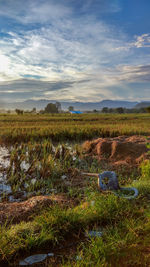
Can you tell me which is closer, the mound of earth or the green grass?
the green grass

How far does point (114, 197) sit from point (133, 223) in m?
0.53

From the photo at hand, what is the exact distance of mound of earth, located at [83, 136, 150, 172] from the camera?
6.00 meters

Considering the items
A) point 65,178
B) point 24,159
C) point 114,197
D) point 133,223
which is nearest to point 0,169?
point 24,159

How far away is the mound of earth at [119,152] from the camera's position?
6000 millimetres

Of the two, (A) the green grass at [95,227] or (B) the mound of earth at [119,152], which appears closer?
(A) the green grass at [95,227]

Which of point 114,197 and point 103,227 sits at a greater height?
point 114,197

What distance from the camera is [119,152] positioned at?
6.64m

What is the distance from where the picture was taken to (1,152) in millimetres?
7246

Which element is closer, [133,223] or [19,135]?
[133,223]

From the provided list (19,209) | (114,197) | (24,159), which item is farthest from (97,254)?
(24,159)

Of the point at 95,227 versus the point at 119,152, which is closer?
the point at 95,227

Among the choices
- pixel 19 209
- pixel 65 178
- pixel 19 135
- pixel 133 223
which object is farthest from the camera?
pixel 19 135

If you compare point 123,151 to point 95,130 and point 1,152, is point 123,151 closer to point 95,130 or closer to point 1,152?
point 1,152

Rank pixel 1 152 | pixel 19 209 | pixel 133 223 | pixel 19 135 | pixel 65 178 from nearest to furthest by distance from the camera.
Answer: pixel 133 223 < pixel 19 209 < pixel 65 178 < pixel 1 152 < pixel 19 135
